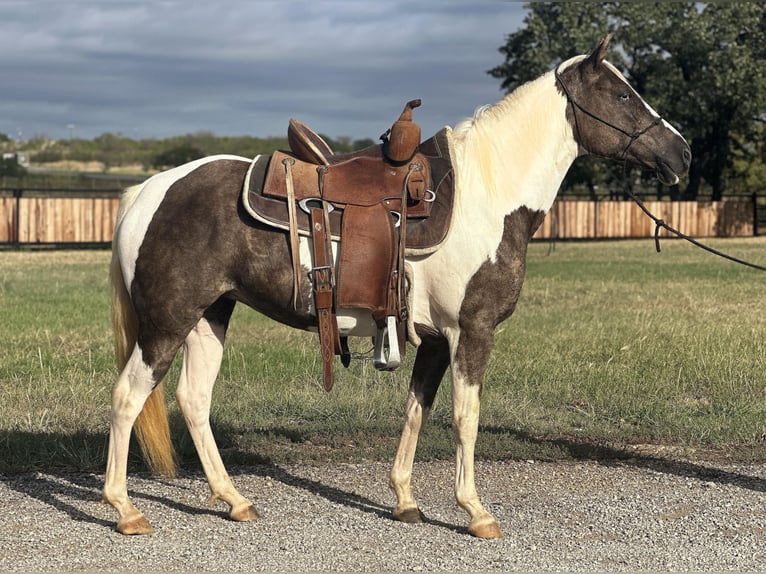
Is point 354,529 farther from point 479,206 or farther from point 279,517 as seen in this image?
point 479,206

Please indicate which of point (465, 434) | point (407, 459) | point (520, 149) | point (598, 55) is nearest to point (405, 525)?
point (407, 459)

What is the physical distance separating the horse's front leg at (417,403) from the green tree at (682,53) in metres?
34.6

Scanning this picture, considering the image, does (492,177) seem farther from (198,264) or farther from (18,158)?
(18,158)

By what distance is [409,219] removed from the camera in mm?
5137

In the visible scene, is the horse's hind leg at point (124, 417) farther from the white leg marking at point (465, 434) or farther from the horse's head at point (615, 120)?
the horse's head at point (615, 120)

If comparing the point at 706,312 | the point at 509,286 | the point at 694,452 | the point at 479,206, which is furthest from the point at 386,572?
the point at 706,312

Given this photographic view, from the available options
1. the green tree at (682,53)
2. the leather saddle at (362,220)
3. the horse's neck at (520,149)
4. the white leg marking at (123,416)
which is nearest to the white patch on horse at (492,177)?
the horse's neck at (520,149)

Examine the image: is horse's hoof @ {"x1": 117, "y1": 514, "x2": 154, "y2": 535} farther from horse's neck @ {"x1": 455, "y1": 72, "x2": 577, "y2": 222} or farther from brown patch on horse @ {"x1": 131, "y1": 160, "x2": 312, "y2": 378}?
horse's neck @ {"x1": 455, "y1": 72, "x2": 577, "y2": 222}

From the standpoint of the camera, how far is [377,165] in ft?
17.2

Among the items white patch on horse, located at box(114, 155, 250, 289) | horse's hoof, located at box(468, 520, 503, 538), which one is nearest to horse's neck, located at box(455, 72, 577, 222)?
white patch on horse, located at box(114, 155, 250, 289)

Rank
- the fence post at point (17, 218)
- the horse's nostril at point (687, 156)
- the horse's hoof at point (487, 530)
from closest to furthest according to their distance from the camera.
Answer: the horse's hoof at point (487, 530)
the horse's nostril at point (687, 156)
the fence post at point (17, 218)

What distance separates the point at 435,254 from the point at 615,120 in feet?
4.11

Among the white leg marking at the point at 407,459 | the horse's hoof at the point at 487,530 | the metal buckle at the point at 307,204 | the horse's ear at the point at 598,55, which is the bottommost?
the horse's hoof at the point at 487,530

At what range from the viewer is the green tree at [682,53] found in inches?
1507
